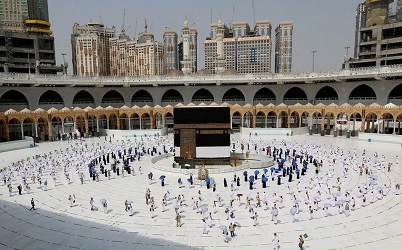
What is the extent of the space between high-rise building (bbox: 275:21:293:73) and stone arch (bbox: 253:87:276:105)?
79256 millimetres

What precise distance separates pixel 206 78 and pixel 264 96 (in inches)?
513

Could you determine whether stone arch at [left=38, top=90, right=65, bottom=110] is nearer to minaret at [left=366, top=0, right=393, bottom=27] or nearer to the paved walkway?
the paved walkway

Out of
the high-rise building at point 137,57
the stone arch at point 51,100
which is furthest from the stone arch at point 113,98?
the high-rise building at point 137,57

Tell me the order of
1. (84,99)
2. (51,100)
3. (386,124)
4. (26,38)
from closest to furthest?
(386,124), (51,100), (84,99), (26,38)

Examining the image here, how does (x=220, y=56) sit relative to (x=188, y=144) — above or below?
above

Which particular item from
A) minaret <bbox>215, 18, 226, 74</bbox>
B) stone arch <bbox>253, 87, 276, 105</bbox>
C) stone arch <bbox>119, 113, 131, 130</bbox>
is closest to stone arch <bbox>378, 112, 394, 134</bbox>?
stone arch <bbox>253, 87, 276, 105</bbox>

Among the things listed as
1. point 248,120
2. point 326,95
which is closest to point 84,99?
point 248,120

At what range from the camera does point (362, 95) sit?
4991cm

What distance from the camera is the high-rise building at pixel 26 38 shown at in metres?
62.3

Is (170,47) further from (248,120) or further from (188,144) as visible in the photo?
(188,144)

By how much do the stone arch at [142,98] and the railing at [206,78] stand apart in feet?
16.6

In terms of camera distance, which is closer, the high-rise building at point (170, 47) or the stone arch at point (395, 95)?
the stone arch at point (395, 95)

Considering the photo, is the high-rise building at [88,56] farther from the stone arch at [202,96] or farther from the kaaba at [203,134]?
the kaaba at [203,134]

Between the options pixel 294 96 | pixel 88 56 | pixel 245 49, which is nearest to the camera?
pixel 294 96
